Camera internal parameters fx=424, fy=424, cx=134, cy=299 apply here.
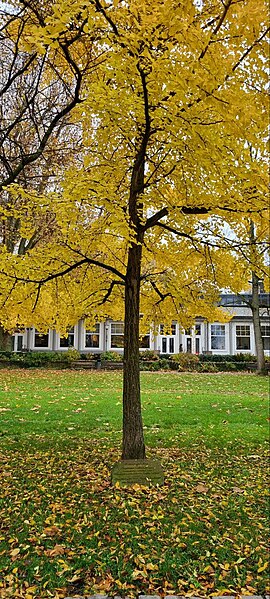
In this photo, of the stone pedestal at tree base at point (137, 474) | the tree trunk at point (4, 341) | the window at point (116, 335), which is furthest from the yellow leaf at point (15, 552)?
the window at point (116, 335)

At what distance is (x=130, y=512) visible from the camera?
12.9 ft

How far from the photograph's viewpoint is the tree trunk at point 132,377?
4.91 m

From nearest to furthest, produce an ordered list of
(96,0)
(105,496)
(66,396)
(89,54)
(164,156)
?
(96,0) → (105,496) → (164,156) → (89,54) → (66,396)

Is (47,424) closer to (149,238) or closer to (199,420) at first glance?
(199,420)

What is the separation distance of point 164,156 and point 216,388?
414 inches

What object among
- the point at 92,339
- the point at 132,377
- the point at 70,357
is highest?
the point at 92,339

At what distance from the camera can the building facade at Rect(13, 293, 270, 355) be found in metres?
29.2

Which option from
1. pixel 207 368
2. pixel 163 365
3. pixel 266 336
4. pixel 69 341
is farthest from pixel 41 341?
pixel 266 336

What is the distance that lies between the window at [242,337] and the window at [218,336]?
Answer: 3.54 feet

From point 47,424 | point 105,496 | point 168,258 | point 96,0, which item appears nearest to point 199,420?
point 47,424

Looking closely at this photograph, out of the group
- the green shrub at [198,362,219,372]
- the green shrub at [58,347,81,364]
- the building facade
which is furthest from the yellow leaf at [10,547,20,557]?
the building facade

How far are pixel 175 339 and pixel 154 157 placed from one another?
25660mm

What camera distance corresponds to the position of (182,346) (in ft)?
100

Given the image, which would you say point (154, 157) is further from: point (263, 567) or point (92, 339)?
point (92, 339)
